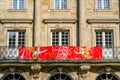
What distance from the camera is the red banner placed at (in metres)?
30.3

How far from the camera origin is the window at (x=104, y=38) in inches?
1272

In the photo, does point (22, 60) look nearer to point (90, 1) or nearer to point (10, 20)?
point (10, 20)

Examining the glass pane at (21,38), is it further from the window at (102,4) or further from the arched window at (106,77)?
the arched window at (106,77)

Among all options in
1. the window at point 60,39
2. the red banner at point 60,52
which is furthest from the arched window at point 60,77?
the window at point 60,39

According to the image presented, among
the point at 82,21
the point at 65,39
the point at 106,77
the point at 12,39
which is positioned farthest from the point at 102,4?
the point at 12,39

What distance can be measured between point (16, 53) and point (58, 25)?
12.9 ft

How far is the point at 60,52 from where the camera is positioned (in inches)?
1204

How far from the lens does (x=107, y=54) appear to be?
30922mm

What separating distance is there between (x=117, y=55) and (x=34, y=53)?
606 centimetres

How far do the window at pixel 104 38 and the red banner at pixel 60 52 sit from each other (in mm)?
1654

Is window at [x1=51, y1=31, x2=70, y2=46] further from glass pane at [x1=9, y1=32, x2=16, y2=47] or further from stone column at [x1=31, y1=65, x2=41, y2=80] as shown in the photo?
stone column at [x1=31, y1=65, x2=41, y2=80]

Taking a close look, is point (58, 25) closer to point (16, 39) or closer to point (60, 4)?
point (60, 4)

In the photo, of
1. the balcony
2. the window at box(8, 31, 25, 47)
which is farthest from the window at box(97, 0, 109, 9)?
the window at box(8, 31, 25, 47)

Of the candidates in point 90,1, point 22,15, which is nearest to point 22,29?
point 22,15
